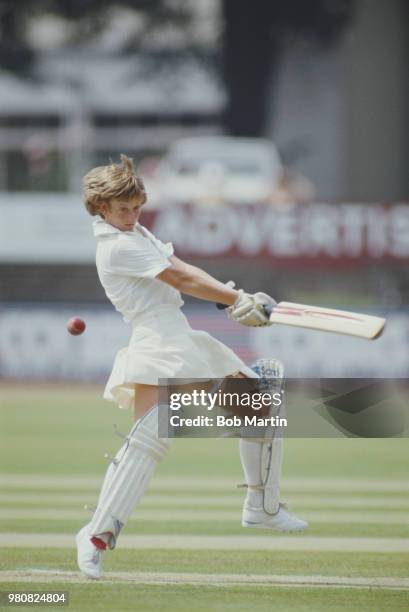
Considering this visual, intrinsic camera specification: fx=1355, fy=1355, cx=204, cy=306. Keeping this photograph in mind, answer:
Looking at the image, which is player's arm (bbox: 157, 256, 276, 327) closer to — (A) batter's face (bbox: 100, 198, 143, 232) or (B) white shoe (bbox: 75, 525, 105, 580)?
(A) batter's face (bbox: 100, 198, 143, 232)

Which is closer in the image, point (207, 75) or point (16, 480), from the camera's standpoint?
point (16, 480)

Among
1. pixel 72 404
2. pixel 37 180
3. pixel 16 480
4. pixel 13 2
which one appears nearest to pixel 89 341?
pixel 72 404

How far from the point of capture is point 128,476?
4980 millimetres

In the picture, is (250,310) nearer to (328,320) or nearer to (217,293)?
(217,293)

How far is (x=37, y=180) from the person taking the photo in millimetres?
22453

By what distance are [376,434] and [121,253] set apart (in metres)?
1.43

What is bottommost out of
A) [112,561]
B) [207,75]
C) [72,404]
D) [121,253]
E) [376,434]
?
[72,404]

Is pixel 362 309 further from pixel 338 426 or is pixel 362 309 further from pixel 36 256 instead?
pixel 338 426

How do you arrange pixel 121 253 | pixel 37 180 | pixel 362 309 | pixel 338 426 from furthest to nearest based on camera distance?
pixel 37 180 < pixel 362 309 < pixel 338 426 < pixel 121 253

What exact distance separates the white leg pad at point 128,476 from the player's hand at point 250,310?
47 centimetres

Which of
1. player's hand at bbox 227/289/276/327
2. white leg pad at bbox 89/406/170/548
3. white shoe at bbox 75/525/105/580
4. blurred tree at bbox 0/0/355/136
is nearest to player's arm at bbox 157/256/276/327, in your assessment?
player's hand at bbox 227/289/276/327

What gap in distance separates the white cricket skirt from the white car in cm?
1381

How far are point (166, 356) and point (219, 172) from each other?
1582cm

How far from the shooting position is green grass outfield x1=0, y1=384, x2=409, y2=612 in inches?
189
